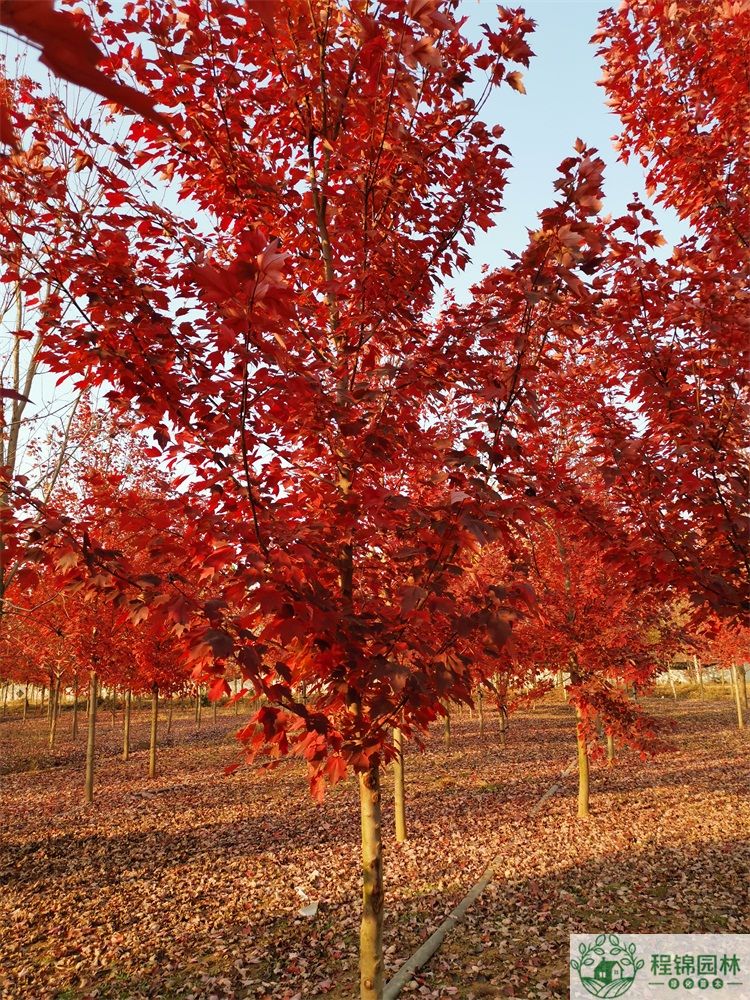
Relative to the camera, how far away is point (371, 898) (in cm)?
325

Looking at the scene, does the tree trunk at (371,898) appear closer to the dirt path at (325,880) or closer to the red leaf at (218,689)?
the red leaf at (218,689)

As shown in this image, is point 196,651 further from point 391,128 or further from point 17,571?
point 391,128

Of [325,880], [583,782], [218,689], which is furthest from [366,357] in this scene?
[583,782]

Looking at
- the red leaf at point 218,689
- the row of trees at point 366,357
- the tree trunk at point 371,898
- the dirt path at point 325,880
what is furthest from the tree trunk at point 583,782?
the red leaf at point 218,689

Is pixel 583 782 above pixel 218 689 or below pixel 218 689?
below

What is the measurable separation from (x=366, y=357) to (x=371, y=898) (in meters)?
3.08

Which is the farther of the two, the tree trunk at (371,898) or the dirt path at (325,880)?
the dirt path at (325,880)

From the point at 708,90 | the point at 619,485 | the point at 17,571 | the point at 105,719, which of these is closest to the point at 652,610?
the point at 619,485

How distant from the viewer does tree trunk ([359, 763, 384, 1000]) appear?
3.12 m

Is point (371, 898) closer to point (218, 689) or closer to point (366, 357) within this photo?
point (218, 689)

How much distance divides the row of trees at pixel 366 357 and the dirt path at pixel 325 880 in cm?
98

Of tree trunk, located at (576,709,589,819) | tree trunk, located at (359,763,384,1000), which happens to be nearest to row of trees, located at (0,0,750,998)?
tree trunk, located at (359,763,384,1000)

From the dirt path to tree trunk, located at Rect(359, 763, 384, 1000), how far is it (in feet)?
3.23

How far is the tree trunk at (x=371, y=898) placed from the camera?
3.12m
